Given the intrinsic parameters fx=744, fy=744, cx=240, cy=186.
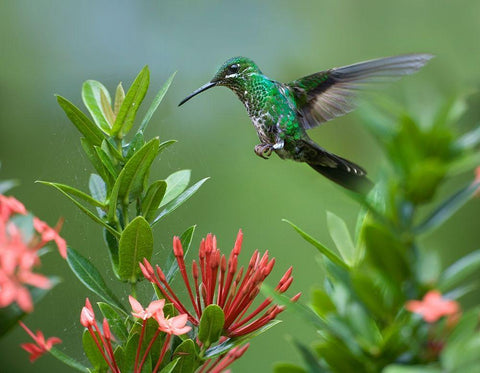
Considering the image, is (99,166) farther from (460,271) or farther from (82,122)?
(460,271)

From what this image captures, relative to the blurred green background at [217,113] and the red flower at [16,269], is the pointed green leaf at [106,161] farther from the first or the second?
the blurred green background at [217,113]

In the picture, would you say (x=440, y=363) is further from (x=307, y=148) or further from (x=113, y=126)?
(x=307, y=148)

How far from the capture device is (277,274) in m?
3.70

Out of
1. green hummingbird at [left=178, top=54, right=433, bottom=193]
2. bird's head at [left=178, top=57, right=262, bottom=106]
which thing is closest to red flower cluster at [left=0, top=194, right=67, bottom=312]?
green hummingbird at [left=178, top=54, right=433, bottom=193]

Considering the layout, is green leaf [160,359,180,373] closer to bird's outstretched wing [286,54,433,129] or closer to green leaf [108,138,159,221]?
green leaf [108,138,159,221]

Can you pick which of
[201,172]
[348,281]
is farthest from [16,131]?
[348,281]

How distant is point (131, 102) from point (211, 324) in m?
0.39

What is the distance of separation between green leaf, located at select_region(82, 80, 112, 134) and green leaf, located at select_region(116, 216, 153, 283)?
0.22 m

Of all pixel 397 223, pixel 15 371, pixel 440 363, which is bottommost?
pixel 15 371

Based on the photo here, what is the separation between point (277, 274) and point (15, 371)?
130cm

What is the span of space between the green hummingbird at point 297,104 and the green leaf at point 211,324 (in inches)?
28.8

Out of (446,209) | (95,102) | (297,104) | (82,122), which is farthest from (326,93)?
(446,209)

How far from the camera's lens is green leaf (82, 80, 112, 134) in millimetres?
1264

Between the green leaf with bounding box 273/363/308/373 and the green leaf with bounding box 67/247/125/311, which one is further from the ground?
the green leaf with bounding box 67/247/125/311
